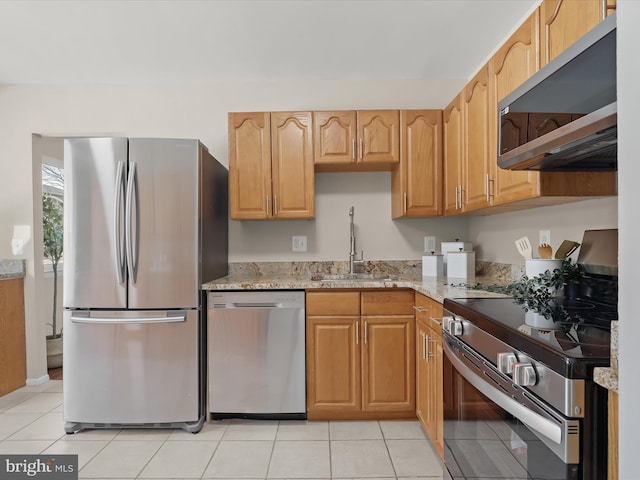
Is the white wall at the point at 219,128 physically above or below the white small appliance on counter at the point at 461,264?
above

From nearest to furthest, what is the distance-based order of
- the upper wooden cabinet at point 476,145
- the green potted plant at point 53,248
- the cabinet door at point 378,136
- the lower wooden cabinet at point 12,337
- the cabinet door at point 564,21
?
the cabinet door at point 564,21, the upper wooden cabinet at point 476,145, the cabinet door at point 378,136, the lower wooden cabinet at point 12,337, the green potted plant at point 53,248

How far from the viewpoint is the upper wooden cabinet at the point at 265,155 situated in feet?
8.93

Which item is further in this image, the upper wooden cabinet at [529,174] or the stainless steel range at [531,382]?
the upper wooden cabinet at [529,174]

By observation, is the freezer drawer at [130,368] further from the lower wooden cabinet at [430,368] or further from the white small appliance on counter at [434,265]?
the white small appliance on counter at [434,265]

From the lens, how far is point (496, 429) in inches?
45.4

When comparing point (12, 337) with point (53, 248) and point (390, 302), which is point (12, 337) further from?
point (390, 302)

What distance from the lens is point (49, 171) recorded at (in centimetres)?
412

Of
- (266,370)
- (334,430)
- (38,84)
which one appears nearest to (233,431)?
(266,370)

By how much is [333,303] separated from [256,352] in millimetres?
570

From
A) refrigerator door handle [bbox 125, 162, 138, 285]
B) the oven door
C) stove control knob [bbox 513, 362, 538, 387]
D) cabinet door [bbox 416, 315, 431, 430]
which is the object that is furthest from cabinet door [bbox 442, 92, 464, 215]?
refrigerator door handle [bbox 125, 162, 138, 285]

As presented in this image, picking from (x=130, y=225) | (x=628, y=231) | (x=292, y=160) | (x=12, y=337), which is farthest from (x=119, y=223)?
(x=628, y=231)

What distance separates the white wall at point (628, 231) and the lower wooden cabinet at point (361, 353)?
1730 mm

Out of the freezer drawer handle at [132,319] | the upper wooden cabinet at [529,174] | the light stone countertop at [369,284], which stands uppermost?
the upper wooden cabinet at [529,174]

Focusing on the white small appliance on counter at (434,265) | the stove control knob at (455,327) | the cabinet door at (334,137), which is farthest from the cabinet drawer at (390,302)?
the cabinet door at (334,137)
